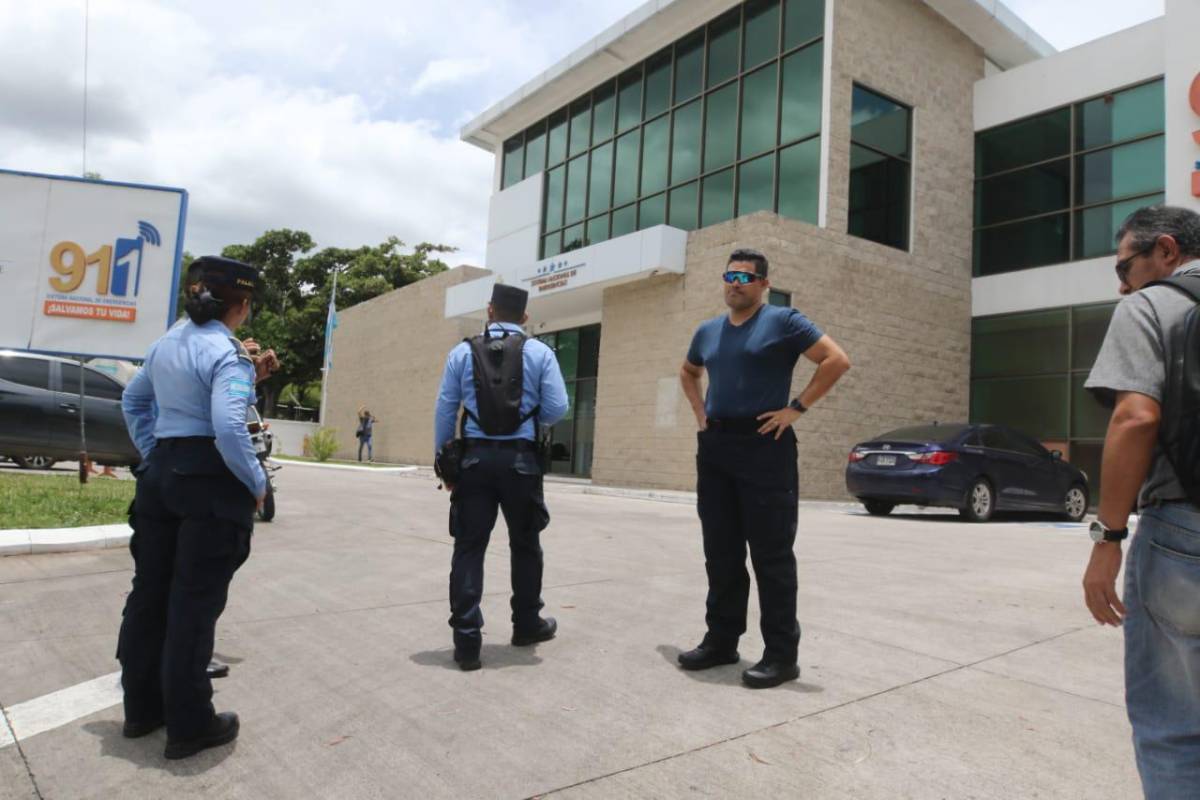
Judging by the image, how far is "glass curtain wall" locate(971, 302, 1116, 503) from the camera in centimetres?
1761

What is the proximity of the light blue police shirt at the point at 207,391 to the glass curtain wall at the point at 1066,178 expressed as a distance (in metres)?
18.5

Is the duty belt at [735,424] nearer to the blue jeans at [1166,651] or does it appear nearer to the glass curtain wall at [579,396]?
the blue jeans at [1166,651]

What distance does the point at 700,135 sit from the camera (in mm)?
20953

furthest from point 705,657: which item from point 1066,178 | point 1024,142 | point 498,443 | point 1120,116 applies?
point 1024,142

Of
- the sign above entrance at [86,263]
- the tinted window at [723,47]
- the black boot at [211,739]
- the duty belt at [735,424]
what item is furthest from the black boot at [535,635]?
the tinted window at [723,47]

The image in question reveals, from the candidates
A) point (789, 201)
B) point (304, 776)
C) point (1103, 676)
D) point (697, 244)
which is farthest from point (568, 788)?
point (789, 201)

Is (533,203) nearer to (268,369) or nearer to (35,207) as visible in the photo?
(35,207)

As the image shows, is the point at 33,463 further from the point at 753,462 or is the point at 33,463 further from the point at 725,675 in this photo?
the point at 753,462

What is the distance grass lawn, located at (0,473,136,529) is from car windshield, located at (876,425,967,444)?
9899 mm

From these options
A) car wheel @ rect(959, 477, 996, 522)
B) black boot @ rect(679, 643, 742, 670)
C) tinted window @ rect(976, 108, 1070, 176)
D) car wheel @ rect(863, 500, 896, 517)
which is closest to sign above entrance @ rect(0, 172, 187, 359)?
black boot @ rect(679, 643, 742, 670)

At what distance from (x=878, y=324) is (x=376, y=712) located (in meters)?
16.6

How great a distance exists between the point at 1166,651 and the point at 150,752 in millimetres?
3026

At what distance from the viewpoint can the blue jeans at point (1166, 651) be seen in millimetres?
1877

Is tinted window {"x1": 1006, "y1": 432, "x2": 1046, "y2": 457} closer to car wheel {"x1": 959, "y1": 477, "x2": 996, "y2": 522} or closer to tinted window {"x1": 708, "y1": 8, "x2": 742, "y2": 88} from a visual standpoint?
car wheel {"x1": 959, "y1": 477, "x2": 996, "y2": 522}
